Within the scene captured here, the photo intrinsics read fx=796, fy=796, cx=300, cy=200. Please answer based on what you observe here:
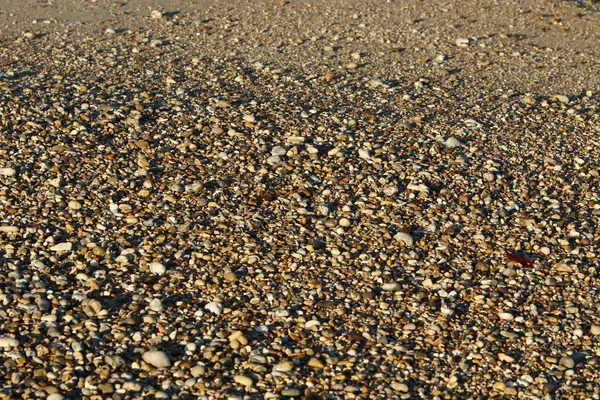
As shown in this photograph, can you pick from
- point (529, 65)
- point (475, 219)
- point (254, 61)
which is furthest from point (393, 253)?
point (529, 65)

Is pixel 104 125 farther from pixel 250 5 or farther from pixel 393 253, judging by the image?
pixel 250 5

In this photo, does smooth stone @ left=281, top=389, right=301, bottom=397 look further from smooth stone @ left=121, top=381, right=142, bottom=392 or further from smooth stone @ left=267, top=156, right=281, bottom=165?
smooth stone @ left=267, top=156, right=281, bottom=165

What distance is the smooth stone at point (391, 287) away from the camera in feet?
19.4

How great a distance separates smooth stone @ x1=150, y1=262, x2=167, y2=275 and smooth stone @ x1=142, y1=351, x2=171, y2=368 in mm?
941

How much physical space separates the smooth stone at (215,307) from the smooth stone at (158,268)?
554mm

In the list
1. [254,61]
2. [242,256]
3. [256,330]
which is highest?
[254,61]

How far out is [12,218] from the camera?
6.58 meters

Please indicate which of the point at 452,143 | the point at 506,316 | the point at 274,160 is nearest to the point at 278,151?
the point at 274,160

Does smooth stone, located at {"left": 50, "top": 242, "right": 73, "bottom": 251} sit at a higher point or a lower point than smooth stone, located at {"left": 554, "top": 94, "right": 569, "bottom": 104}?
lower

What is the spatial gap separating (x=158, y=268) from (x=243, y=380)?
55.2 inches

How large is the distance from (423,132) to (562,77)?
325 cm

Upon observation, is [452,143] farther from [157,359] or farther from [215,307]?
[157,359]

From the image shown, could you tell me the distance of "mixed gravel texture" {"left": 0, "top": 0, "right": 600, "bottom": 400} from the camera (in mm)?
5148

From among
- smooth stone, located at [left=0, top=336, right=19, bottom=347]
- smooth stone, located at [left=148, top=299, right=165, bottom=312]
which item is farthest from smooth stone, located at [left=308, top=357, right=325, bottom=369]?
smooth stone, located at [left=0, top=336, right=19, bottom=347]
